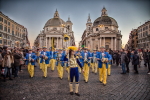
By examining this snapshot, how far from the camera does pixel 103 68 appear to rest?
6.10 m

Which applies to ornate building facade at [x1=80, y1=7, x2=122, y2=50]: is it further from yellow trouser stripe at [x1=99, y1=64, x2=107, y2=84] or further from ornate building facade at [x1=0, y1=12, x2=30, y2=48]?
yellow trouser stripe at [x1=99, y1=64, x2=107, y2=84]

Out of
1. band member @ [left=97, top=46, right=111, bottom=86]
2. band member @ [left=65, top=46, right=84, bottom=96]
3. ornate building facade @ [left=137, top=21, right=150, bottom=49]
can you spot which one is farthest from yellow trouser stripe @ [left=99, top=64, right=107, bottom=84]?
Result: ornate building facade @ [left=137, top=21, right=150, bottom=49]

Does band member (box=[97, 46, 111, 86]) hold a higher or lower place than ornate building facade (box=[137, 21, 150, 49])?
lower

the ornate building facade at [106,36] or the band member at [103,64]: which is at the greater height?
the ornate building facade at [106,36]

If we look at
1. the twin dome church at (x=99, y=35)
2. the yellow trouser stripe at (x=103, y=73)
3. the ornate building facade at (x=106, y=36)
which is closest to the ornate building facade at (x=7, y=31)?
the twin dome church at (x=99, y=35)

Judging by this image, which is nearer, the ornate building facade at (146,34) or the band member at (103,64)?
the band member at (103,64)

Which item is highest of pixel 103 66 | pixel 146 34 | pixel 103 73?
pixel 146 34

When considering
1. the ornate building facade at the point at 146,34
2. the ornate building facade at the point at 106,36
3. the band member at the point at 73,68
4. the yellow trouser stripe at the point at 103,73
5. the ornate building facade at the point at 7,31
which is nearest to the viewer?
the band member at the point at 73,68

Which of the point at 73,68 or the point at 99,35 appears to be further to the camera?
the point at 99,35

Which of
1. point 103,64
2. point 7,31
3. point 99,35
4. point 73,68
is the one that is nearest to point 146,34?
point 99,35

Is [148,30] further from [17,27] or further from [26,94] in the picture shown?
[17,27]

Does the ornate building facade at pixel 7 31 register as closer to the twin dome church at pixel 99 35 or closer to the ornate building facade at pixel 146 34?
the twin dome church at pixel 99 35

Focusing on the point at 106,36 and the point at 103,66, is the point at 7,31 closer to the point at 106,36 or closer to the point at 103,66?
the point at 106,36

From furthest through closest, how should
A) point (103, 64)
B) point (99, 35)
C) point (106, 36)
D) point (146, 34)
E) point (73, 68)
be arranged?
point (146, 34), point (99, 35), point (106, 36), point (103, 64), point (73, 68)
